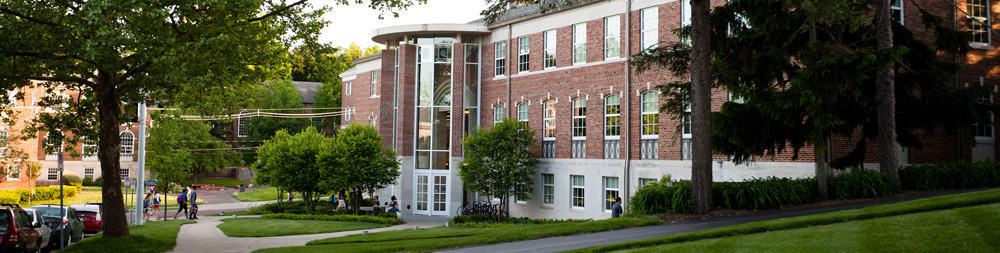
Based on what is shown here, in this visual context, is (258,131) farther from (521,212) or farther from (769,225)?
(769,225)

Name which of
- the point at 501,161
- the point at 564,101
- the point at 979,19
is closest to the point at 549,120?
the point at 564,101

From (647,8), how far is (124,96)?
17.6 meters

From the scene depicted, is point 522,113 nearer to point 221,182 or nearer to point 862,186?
point 862,186

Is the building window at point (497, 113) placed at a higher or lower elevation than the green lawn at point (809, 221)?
higher

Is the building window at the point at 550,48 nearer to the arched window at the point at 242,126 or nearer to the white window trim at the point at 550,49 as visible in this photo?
the white window trim at the point at 550,49

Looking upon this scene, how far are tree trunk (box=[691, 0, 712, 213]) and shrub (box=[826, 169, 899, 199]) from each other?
147 inches

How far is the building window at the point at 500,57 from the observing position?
35.4 m

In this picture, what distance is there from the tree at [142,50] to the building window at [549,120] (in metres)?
14.5

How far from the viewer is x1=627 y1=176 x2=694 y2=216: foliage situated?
17.7 metres

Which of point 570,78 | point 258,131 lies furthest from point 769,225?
point 258,131

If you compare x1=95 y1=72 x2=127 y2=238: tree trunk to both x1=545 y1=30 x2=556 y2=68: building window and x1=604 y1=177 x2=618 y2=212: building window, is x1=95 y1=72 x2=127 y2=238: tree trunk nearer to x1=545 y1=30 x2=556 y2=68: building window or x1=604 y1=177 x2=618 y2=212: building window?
x1=604 y1=177 x2=618 y2=212: building window

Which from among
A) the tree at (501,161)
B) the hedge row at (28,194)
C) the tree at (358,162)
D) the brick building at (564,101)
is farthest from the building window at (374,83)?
the hedge row at (28,194)

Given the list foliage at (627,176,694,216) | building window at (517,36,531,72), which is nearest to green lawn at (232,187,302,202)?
building window at (517,36,531,72)

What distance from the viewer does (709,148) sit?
1773 cm
